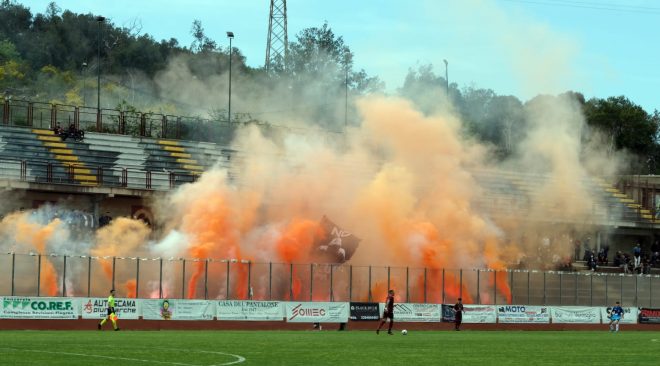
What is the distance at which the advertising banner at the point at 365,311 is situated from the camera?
59.2 metres

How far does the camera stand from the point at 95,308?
170 feet

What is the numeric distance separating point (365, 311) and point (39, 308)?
691 inches

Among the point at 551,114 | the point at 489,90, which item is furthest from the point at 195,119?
the point at 489,90

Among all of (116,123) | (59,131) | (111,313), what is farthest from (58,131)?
(111,313)

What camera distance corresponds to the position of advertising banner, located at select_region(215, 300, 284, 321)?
5559 centimetres

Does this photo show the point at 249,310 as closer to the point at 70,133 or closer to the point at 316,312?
the point at 316,312

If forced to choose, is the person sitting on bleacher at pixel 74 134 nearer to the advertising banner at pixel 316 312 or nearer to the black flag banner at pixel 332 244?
the black flag banner at pixel 332 244

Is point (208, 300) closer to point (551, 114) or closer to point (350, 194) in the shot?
point (350, 194)

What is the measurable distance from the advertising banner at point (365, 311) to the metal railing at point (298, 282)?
2110 mm

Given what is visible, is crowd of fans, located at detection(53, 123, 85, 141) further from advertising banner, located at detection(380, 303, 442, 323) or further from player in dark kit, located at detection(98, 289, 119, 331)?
advertising banner, located at detection(380, 303, 442, 323)

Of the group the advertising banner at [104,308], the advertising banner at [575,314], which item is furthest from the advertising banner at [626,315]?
the advertising banner at [104,308]

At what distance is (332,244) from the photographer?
68625mm

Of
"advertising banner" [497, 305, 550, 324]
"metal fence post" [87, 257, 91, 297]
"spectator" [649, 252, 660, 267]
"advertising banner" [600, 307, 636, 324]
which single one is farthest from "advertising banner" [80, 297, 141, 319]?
"spectator" [649, 252, 660, 267]

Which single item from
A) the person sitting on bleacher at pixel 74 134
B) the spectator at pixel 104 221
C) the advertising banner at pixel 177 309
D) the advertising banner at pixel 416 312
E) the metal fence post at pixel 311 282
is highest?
the person sitting on bleacher at pixel 74 134
